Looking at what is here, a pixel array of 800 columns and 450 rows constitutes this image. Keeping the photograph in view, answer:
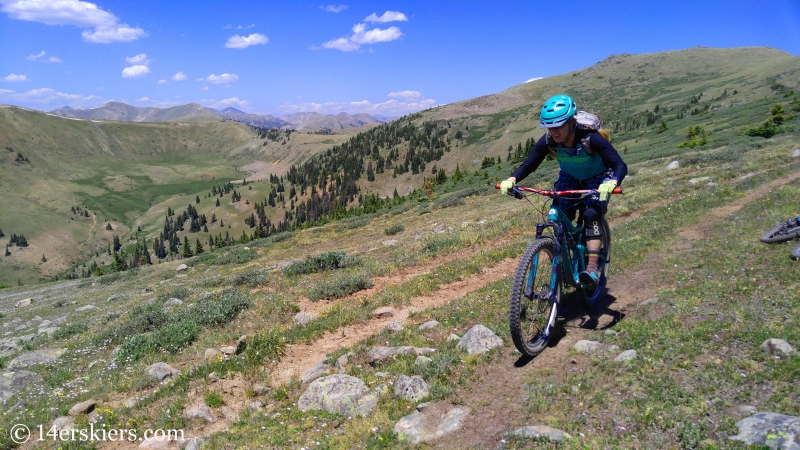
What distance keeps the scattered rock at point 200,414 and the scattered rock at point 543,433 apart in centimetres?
494

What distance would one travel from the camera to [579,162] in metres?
7.59

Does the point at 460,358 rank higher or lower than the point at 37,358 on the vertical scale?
higher

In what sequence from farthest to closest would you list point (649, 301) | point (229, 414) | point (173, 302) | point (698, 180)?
point (698, 180)
point (173, 302)
point (649, 301)
point (229, 414)

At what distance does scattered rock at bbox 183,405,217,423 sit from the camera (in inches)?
275

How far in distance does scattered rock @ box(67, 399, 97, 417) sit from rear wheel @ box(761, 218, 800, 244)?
15225mm

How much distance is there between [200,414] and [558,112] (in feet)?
25.5

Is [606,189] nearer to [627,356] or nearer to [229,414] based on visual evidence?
[627,356]

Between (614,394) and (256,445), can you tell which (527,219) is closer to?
(614,394)

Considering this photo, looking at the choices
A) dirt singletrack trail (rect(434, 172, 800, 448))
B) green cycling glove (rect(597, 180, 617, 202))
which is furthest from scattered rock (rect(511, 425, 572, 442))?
green cycling glove (rect(597, 180, 617, 202))

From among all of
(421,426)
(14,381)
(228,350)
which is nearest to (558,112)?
(421,426)

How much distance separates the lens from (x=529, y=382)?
636 centimetres

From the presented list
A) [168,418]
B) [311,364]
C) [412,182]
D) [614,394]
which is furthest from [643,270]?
[412,182]

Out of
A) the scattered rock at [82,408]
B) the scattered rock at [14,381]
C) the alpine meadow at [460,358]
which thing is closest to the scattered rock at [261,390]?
the alpine meadow at [460,358]

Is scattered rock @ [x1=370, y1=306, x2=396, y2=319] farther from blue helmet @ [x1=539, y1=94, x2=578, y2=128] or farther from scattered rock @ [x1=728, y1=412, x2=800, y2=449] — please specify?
scattered rock @ [x1=728, y1=412, x2=800, y2=449]
